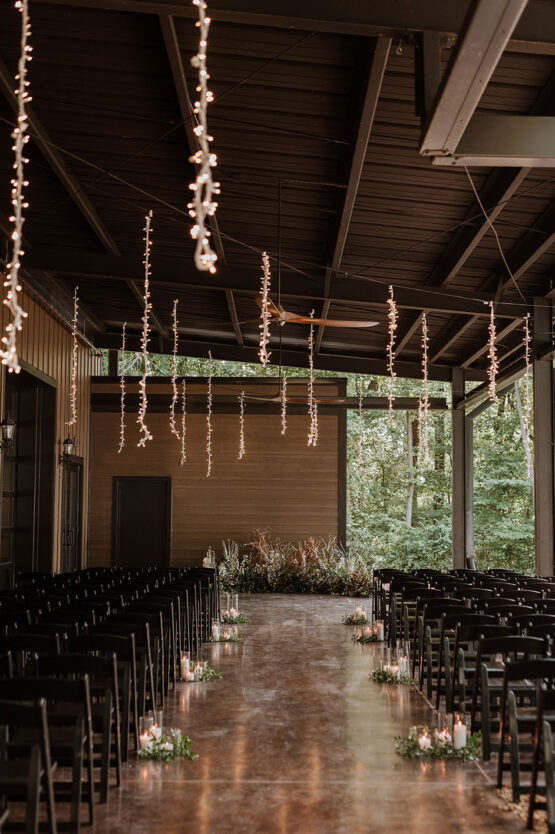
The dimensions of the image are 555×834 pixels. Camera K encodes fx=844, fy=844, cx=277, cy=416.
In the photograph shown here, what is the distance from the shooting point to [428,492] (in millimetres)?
28281

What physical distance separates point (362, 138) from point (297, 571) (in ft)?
39.1

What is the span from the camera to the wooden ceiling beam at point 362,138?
6334mm

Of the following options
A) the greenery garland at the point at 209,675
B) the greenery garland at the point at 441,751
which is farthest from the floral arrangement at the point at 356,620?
the greenery garland at the point at 441,751

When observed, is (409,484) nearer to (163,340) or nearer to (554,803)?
(163,340)

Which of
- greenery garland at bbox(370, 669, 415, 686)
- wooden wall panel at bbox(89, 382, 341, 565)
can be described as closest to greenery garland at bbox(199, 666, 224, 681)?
greenery garland at bbox(370, 669, 415, 686)

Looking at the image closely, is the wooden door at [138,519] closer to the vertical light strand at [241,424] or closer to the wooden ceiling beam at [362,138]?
the vertical light strand at [241,424]

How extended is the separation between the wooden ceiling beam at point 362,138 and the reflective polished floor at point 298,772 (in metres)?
5.02

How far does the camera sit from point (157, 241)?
12758 mm

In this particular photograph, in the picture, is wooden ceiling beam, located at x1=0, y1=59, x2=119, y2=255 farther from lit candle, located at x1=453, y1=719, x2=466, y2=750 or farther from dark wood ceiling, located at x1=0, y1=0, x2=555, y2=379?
lit candle, located at x1=453, y1=719, x2=466, y2=750

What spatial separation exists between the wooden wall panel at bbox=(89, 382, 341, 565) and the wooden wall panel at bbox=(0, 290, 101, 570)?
66cm

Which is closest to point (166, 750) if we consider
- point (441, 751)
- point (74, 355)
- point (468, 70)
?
point (441, 751)

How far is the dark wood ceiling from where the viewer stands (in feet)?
22.5

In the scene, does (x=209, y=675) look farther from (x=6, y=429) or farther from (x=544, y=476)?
(x=544, y=476)

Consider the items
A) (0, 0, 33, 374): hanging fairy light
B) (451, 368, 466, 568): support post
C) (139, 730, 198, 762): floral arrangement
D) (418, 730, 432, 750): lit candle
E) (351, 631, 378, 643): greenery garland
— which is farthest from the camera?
(451, 368, 466, 568): support post
